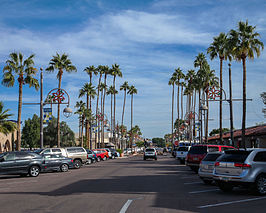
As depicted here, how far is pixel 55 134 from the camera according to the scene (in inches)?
3169

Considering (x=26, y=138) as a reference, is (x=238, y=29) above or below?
above

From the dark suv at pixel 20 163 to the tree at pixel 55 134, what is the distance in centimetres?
5887

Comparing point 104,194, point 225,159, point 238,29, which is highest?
point 238,29

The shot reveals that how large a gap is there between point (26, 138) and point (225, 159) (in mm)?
75093

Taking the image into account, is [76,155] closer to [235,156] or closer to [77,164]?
[77,164]

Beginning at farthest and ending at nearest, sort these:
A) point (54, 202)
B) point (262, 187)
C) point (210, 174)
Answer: point (210, 174), point (262, 187), point (54, 202)

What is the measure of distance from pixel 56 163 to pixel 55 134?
2241 inches

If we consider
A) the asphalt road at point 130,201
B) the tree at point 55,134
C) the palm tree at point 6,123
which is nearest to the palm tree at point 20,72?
the palm tree at point 6,123

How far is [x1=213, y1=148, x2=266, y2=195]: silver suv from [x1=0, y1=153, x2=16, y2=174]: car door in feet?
42.3

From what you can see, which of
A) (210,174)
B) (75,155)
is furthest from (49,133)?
(210,174)

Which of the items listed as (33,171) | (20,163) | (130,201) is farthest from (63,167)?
(130,201)

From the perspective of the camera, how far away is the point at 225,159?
42.4ft

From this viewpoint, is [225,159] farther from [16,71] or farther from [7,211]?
[16,71]

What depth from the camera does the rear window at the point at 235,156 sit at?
12434 millimetres
